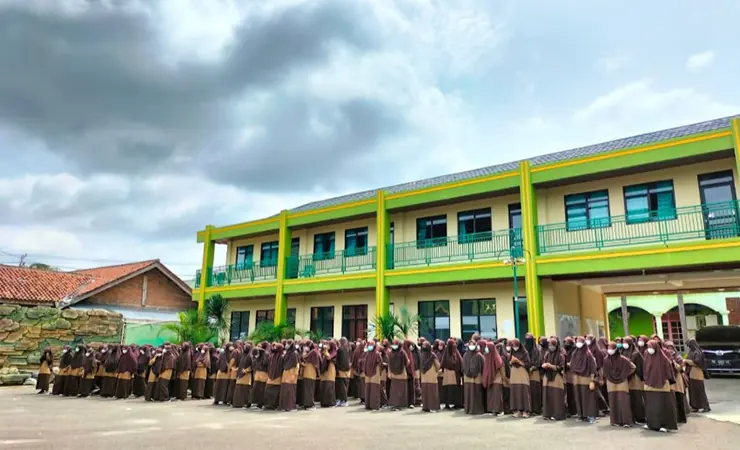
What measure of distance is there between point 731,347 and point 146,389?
19936 mm

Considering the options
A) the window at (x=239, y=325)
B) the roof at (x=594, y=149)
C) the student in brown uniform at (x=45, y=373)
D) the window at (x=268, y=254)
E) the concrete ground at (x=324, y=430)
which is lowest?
the concrete ground at (x=324, y=430)

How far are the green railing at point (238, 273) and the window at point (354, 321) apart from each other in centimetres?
475

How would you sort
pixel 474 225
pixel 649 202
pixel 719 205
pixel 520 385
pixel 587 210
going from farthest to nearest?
pixel 474 225
pixel 587 210
pixel 649 202
pixel 719 205
pixel 520 385

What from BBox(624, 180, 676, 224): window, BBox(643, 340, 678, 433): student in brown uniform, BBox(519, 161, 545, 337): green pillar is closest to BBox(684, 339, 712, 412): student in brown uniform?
BBox(643, 340, 678, 433): student in brown uniform

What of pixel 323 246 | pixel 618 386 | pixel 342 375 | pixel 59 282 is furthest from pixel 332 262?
pixel 618 386

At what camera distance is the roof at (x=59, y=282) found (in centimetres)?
2312

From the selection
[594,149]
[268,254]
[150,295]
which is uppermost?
[594,149]

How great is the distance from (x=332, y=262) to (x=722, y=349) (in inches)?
596

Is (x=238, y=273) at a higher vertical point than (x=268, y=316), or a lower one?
higher

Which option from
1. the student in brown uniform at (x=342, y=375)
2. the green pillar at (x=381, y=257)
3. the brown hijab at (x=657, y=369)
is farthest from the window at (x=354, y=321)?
the brown hijab at (x=657, y=369)

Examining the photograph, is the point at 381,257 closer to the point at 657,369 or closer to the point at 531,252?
the point at 531,252

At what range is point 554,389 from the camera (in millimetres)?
10453

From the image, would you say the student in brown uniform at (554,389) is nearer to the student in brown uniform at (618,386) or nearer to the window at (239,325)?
the student in brown uniform at (618,386)

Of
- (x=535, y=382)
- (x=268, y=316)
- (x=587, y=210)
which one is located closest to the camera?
(x=535, y=382)
